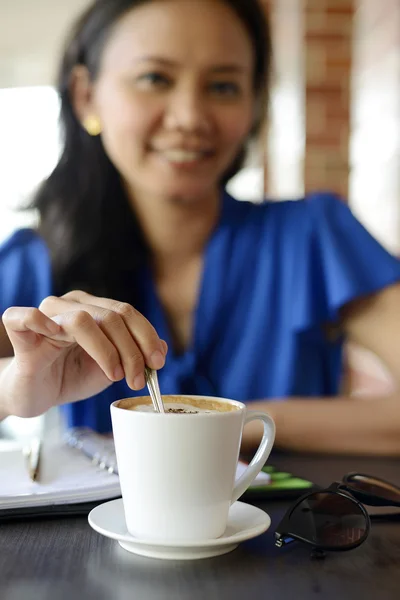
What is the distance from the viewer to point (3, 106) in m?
4.47

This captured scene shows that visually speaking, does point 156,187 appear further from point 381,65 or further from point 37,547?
point 381,65

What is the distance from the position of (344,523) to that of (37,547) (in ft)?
0.74

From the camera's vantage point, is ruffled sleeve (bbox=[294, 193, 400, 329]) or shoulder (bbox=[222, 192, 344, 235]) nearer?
ruffled sleeve (bbox=[294, 193, 400, 329])

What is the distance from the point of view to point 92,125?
4.65 feet

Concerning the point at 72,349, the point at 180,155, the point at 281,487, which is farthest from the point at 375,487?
the point at 180,155

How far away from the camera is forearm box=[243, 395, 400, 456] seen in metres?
0.89

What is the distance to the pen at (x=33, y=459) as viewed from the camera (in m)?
0.63

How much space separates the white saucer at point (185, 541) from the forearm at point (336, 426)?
1.22 ft

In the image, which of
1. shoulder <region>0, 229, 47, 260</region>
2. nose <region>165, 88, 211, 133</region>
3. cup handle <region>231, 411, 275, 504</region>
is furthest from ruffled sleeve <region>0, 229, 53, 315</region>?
cup handle <region>231, 411, 275, 504</region>

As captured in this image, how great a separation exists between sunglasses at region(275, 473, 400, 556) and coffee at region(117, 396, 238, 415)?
9 cm

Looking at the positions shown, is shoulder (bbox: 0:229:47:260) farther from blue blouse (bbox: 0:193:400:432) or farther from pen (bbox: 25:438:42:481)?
pen (bbox: 25:438:42:481)

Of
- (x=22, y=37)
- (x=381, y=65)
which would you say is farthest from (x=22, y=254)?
(x=22, y=37)

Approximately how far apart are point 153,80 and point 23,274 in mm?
455

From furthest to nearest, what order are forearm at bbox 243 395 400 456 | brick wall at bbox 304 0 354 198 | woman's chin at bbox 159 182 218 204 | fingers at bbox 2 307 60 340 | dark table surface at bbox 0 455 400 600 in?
brick wall at bbox 304 0 354 198
woman's chin at bbox 159 182 218 204
forearm at bbox 243 395 400 456
fingers at bbox 2 307 60 340
dark table surface at bbox 0 455 400 600
